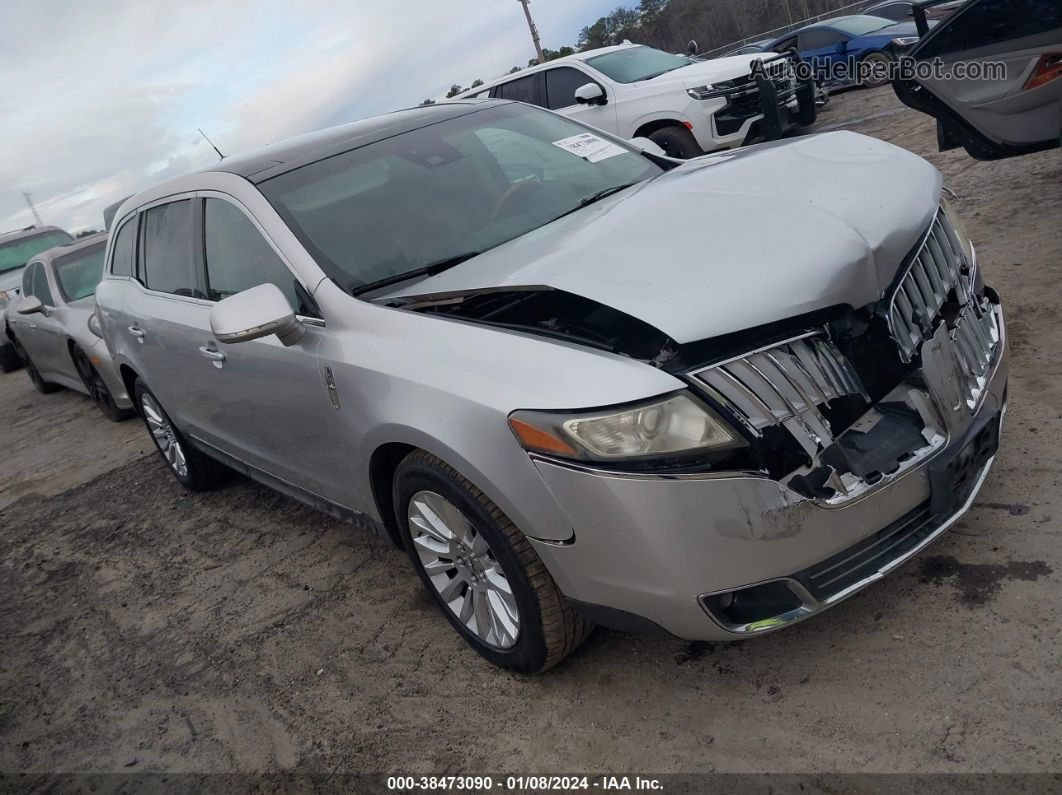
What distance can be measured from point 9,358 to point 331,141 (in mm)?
11794

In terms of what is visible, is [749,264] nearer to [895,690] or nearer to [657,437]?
[657,437]

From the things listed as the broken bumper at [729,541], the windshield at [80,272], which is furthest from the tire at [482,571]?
the windshield at [80,272]

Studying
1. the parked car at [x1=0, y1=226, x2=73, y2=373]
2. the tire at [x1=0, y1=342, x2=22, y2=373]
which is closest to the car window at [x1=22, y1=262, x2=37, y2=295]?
the parked car at [x1=0, y1=226, x2=73, y2=373]

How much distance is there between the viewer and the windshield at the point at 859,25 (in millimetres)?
15414

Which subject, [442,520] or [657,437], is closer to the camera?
[657,437]

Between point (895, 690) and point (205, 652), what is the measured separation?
262cm

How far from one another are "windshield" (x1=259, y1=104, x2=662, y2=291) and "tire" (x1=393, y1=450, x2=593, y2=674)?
79 cm

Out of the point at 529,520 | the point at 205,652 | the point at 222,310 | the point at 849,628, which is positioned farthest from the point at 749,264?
the point at 205,652

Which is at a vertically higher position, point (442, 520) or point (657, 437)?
point (657, 437)

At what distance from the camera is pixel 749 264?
7.99 ft

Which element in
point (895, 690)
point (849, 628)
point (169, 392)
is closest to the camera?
point (895, 690)

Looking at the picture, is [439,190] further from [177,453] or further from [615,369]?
[177,453]

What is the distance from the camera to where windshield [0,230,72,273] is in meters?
13.8

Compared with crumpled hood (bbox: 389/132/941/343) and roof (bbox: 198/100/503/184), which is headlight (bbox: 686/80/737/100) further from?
crumpled hood (bbox: 389/132/941/343)
